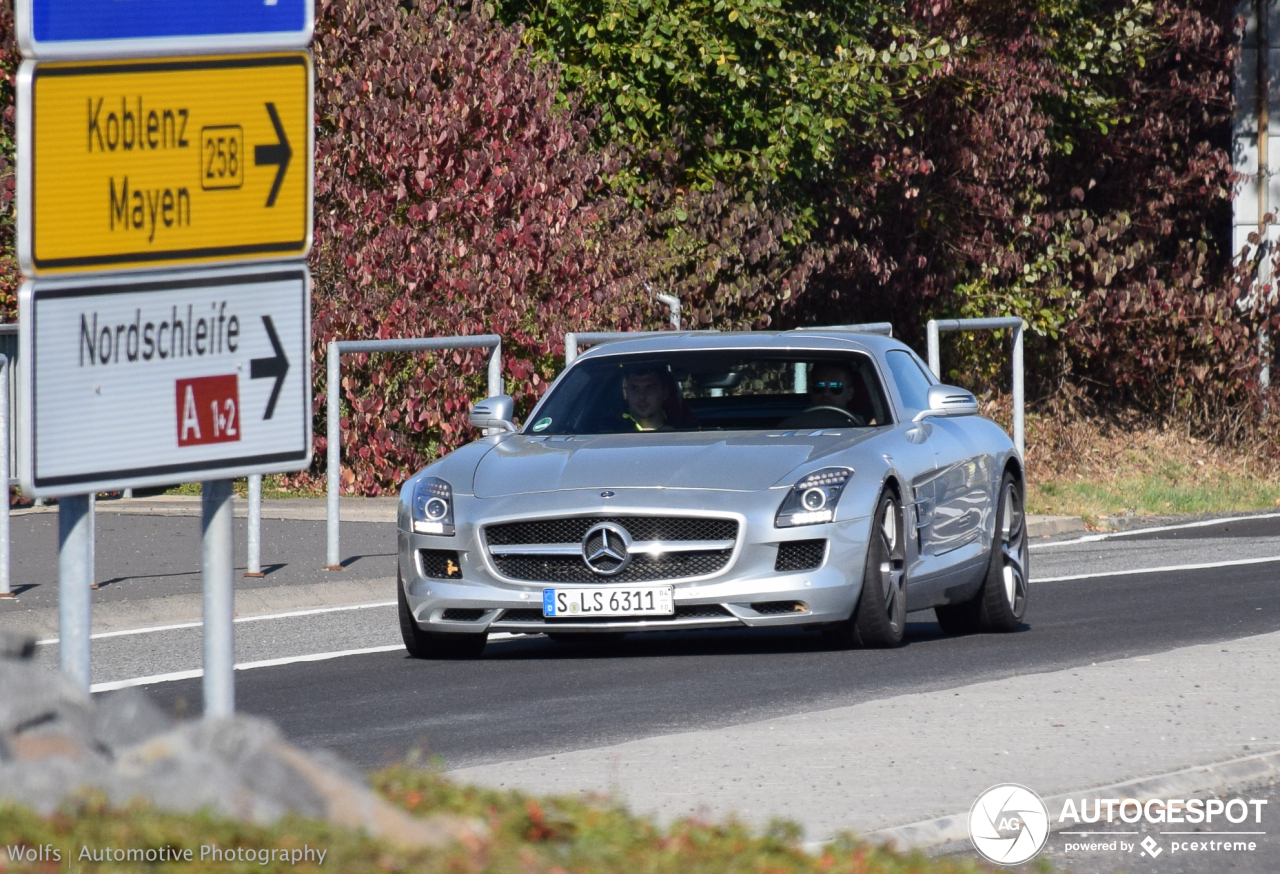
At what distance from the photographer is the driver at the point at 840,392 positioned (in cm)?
1150

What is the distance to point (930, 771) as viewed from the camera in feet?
22.4

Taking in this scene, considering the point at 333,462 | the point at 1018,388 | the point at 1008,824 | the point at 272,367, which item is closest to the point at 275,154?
the point at 272,367

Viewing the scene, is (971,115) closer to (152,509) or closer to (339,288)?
(339,288)

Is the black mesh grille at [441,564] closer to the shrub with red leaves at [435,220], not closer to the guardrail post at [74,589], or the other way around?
the guardrail post at [74,589]

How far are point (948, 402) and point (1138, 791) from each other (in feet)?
16.1

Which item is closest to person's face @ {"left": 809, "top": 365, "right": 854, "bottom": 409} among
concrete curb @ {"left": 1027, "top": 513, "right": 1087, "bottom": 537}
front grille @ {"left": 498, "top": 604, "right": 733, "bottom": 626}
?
front grille @ {"left": 498, "top": 604, "right": 733, "bottom": 626}

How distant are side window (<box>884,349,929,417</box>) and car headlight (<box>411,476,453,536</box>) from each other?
2498 millimetres

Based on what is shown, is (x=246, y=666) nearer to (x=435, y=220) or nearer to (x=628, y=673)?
(x=628, y=673)

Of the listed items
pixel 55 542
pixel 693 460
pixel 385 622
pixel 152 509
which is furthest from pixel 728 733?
pixel 152 509

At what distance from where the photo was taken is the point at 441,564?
10492mm

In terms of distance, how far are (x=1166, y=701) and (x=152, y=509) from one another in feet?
38.6

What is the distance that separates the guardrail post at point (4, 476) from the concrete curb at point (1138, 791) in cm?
794

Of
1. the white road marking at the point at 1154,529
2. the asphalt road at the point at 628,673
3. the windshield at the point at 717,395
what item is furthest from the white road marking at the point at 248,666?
the white road marking at the point at 1154,529

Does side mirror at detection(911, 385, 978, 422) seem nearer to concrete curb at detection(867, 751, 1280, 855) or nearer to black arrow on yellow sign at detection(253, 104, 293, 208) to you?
concrete curb at detection(867, 751, 1280, 855)
